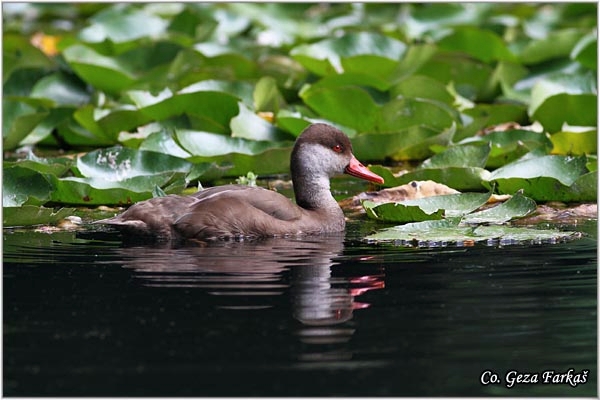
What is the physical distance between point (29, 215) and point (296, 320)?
3190mm

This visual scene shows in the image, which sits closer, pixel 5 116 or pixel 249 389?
pixel 249 389

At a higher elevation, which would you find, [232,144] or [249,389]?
[232,144]

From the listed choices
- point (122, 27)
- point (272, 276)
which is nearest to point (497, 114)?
point (272, 276)

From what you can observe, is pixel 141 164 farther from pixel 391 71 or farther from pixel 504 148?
pixel 391 71

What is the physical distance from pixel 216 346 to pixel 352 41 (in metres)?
8.23

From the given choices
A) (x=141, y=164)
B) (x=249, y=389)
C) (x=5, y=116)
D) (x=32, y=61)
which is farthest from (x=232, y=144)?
(x=249, y=389)

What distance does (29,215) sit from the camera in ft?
28.2

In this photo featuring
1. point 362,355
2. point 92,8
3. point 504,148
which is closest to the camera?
point 362,355

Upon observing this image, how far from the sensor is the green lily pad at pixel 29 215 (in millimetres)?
8531

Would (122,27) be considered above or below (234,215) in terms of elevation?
above

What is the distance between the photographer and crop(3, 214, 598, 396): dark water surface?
205 inches

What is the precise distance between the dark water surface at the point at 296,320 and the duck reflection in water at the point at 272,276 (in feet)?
0.05

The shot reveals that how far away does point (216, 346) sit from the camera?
18.4 ft

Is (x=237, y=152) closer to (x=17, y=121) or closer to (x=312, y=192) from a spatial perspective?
(x=312, y=192)
